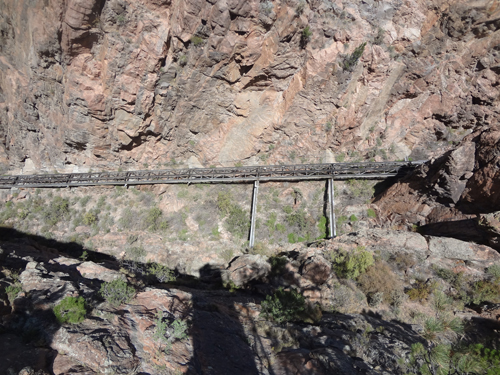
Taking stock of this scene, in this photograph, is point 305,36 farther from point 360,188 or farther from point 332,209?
point 332,209

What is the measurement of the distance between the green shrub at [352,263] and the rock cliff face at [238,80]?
426 inches

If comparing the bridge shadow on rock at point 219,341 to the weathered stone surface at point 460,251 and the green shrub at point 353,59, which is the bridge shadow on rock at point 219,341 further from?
the green shrub at point 353,59

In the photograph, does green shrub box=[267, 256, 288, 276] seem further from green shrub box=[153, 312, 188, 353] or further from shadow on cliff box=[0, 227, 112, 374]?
shadow on cliff box=[0, 227, 112, 374]

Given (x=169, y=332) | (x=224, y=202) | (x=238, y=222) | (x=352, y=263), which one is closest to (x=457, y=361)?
(x=352, y=263)

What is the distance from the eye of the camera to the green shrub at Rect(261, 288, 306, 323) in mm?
9383

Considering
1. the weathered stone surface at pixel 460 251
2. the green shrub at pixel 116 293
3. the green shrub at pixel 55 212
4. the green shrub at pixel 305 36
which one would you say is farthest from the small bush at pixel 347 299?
the green shrub at pixel 55 212

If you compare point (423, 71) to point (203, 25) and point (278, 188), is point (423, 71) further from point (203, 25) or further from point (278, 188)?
point (203, 25)

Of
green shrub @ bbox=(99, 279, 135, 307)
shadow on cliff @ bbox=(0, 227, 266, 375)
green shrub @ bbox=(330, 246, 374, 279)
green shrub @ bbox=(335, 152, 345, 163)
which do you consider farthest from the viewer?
green shrub @ bbox=(335, 152, 345, 163)

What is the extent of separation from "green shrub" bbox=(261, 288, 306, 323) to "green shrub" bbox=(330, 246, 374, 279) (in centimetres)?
320

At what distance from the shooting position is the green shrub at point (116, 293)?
7.93 metres

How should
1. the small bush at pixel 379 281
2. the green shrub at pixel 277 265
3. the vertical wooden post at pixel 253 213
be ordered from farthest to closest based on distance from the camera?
the vertical wooden post at pixel 253 213, the green shrub at pixel 277 265, the small bush at pixel 379 281

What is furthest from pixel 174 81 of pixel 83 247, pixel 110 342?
pixel 110 342

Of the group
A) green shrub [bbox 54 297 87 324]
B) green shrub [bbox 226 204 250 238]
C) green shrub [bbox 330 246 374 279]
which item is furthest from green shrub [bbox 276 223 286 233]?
green shrub [bbox 54 297 87 324]

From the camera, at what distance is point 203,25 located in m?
16.5
